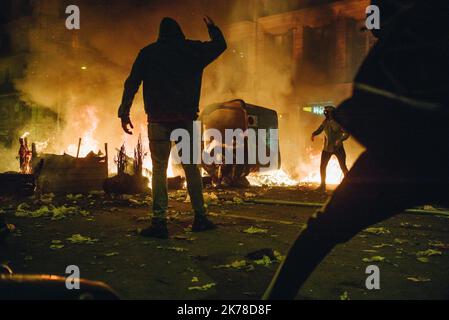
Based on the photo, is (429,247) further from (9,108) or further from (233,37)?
(9,108)

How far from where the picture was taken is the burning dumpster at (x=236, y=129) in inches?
433

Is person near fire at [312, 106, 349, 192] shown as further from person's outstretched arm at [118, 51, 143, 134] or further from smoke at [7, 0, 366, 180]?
smoke at [7, 0, 366, 180]

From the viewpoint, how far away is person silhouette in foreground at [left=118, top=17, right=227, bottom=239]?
4137 millimetres

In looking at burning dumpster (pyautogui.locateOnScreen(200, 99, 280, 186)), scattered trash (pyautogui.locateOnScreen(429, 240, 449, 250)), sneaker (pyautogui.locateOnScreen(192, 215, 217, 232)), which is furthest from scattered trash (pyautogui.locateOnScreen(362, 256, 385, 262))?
burning dumpster (pyautogui.locateOnScreen(200, 99, 280, 186))

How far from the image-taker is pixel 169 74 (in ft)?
13.8

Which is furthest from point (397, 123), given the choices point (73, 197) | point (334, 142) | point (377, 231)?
point (334, 142)

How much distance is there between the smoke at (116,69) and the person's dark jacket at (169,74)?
12214 mm

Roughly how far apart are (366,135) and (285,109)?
2178 cm

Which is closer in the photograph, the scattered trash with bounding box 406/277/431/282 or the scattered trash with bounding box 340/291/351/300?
the scattered trash with bounding box 340/291/351/300

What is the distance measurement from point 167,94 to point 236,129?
729 centimetres

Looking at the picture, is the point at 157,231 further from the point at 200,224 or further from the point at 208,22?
the point at 208,22

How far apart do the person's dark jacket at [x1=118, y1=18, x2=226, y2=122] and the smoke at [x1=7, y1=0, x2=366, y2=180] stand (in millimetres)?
12214

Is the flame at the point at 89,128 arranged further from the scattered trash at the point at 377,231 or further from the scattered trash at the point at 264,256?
the scattered trash at the point at 264,256

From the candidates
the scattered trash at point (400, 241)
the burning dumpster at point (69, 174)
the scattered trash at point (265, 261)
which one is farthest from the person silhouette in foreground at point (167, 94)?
the burning dumpster at point (69, 174)
